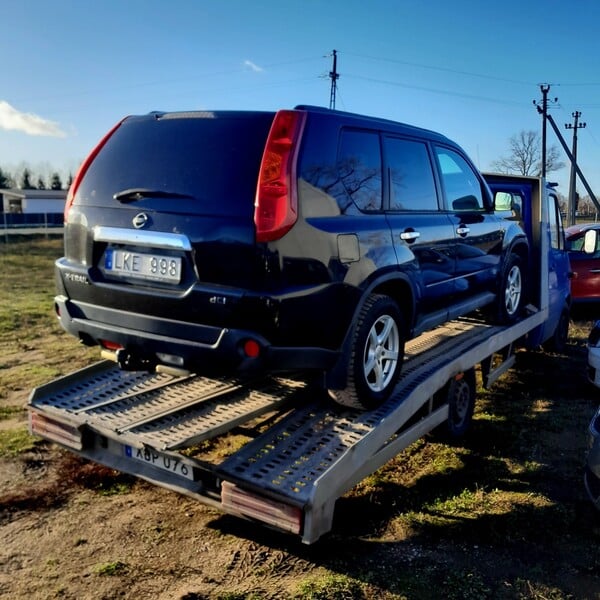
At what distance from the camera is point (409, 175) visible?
4.25 m

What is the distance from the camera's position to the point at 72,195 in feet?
12.2

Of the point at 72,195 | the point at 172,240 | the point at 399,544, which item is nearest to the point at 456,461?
the point at 399,544

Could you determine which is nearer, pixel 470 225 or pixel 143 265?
pixel 143 265

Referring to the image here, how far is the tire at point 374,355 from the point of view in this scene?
3.55 m

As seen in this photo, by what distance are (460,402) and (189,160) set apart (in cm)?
310

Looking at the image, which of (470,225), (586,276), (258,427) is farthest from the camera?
(586,276)

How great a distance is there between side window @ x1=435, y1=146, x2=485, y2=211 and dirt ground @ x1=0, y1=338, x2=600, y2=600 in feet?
7.31

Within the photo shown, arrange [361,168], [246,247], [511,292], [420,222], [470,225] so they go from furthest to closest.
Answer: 1. [511,292]
2. [470,225]
3. [420,222]
4. [361,168]
5. [246,247]

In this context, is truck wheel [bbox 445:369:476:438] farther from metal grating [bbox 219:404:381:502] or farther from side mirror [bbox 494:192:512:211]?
side mirror [bbox 494:192:512:211]

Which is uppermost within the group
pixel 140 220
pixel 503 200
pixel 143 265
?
pixel 503 200

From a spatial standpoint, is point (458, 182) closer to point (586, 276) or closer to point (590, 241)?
point (590, 241)

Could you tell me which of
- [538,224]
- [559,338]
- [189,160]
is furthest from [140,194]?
[559,338]

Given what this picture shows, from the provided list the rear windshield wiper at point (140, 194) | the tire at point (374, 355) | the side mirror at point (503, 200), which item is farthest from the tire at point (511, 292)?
the rear windshield wiper at point (140, 194)

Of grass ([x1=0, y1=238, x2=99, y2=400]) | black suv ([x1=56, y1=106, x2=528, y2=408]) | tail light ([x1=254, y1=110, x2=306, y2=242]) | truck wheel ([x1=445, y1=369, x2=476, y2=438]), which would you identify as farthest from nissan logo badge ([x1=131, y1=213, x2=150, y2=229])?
grass ([x1=0, y1=238, x2=99, y2=400])
